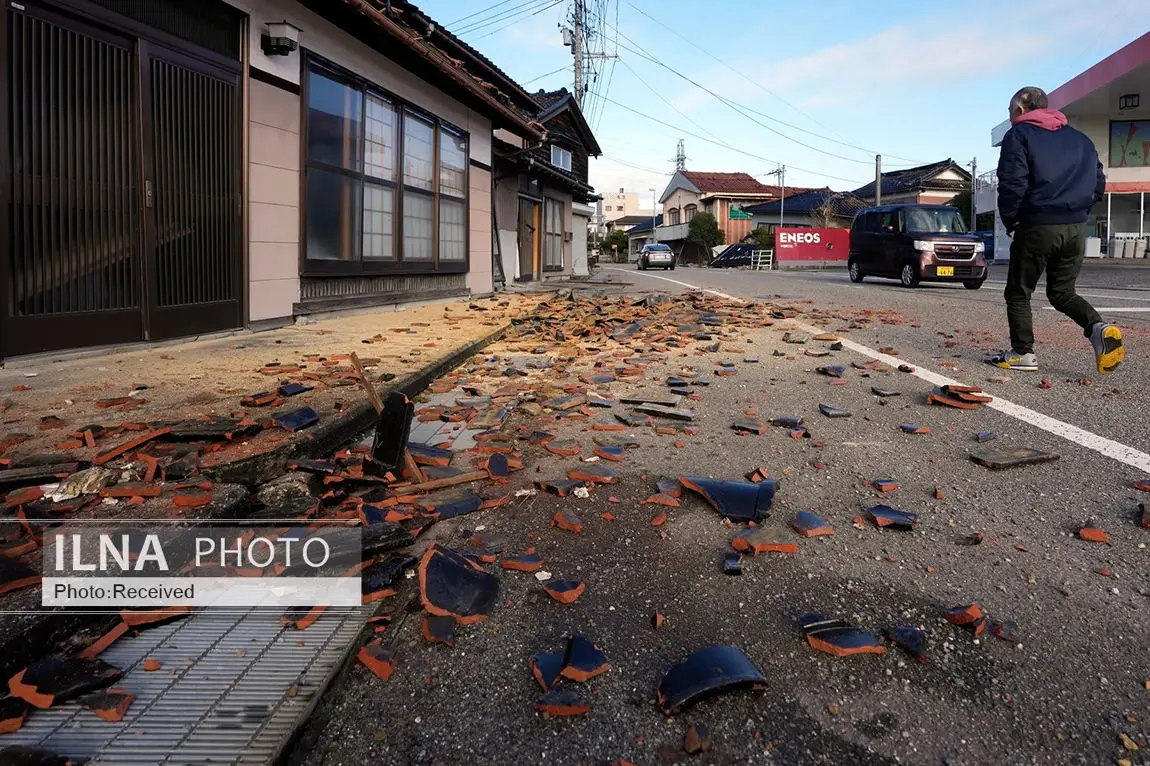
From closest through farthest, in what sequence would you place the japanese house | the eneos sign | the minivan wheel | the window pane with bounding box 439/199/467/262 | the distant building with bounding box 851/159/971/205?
1. the japanese house
2. the window pane with bounding box 439/199/467/262
3. the minivan wheel
4. the eneos sign
5. the distant building with bounding box 851/159/971/205

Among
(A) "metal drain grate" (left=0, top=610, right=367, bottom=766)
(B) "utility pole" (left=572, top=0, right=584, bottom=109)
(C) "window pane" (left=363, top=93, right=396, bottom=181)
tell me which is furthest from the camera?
(B) "utility pole" (left=572, top=0, right=584, bottom=109)

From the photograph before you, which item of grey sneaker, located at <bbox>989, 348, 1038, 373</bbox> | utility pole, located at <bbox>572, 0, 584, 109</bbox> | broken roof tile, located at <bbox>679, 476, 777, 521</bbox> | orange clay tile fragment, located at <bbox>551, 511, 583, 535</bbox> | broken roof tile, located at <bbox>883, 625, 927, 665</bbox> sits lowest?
broken roof tile, located at <bbox>883, 625, 927, 665</bbox>

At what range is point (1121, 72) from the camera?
22203 mm

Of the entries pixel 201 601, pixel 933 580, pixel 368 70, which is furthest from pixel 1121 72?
pixel 201 601

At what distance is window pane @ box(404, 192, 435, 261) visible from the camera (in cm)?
1029

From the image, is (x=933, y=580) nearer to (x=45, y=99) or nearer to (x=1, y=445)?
(x=1, y=445)

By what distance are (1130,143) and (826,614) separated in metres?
33.8

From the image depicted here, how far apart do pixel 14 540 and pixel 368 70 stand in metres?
7.91

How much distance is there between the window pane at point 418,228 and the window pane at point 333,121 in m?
1.61

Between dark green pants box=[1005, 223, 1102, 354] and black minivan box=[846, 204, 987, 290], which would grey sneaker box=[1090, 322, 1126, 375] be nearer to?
dark green pants box=[1005, 223, 1102, 354]

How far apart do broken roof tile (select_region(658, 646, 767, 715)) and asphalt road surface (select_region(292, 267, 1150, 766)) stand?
3 centimetres

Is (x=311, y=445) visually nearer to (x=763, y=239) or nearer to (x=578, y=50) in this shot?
(x=578, y=50)

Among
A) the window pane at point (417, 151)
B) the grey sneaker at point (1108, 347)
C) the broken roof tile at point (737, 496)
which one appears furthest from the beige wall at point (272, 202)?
the grey sneaker at point (1108, 347)

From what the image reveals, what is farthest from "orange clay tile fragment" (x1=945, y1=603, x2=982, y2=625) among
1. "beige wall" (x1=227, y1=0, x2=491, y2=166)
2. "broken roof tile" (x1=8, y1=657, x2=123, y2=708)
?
"beige wall" (x1=227, y1=0, x2=491, y2=166)
